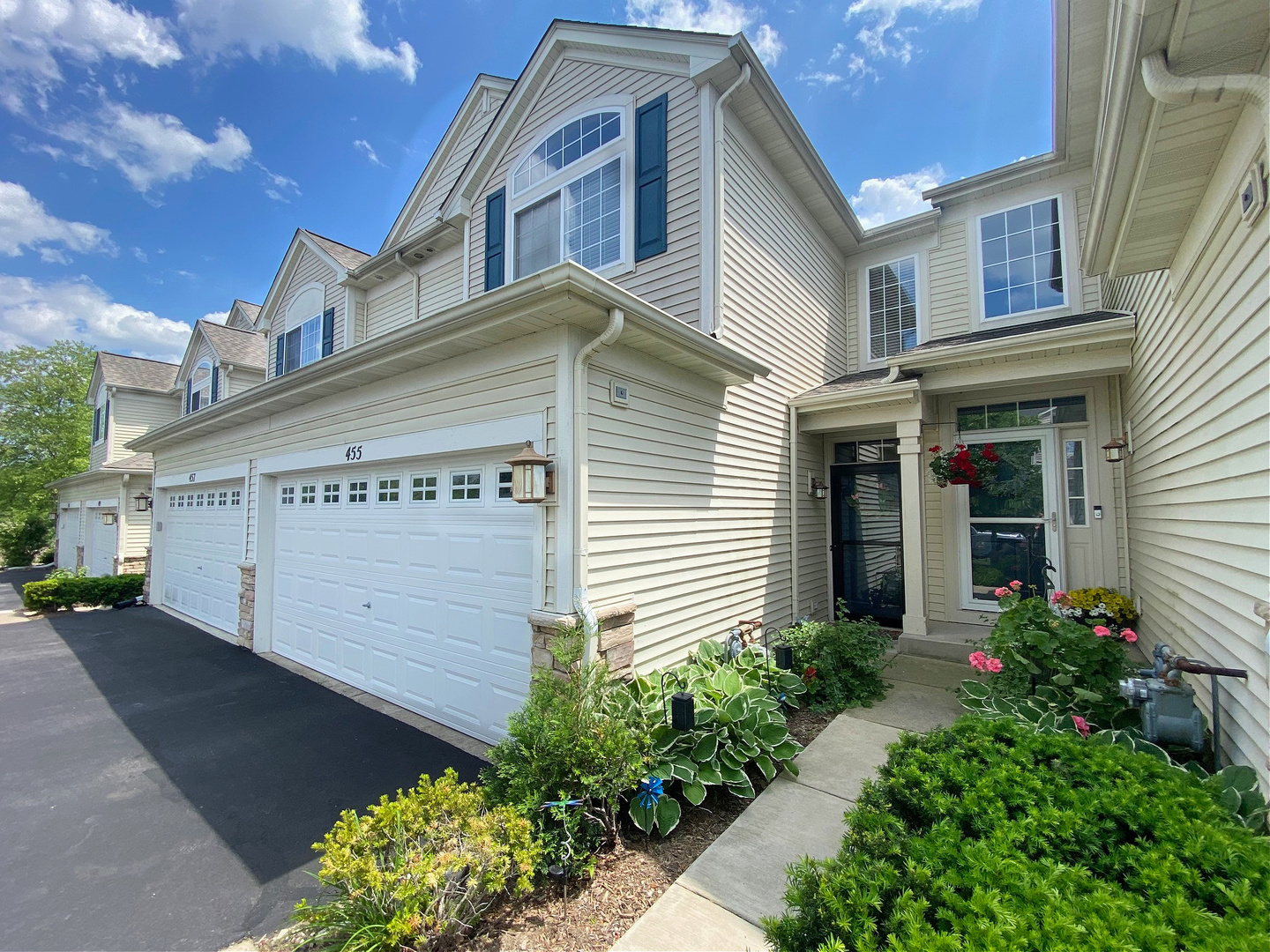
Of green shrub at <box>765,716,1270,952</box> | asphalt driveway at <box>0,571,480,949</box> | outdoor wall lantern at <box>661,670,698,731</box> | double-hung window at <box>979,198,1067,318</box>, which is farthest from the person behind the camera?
double-hung window at <box>979,198,1067,318</box>

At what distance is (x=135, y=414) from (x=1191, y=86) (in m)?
22.5

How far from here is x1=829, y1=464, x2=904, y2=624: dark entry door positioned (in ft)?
23.7

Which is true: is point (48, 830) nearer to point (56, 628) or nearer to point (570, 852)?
point (570, 852)

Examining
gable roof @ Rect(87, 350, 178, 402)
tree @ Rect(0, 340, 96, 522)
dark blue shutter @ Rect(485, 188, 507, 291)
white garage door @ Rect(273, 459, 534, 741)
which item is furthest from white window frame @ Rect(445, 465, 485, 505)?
tree @ Rect(0, 340, 96, 522)

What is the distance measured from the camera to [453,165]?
357 inches

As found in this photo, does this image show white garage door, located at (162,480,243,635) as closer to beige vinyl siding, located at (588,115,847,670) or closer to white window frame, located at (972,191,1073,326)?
beige vinyl siding, located at (588,115,847,670)

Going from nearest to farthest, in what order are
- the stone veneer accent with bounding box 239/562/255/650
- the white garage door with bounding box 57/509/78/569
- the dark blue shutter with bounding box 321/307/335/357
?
the stone veneer accent with bounding box 239/562/255/650 < the dark blue shutter with bounding box 321/307/335/357 < the white garage door with bounding box 57/509/78/569

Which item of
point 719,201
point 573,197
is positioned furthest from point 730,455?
point 573,197

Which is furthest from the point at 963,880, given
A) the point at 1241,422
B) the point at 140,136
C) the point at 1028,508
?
the point at 140,136

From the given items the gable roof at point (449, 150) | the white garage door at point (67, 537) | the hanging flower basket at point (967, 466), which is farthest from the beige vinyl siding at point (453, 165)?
the white garage door at point (67, 537)

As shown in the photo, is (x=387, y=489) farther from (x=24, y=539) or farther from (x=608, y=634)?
(x=24, y=539)

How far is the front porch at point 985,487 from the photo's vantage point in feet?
18.6

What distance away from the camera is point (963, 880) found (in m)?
1.67

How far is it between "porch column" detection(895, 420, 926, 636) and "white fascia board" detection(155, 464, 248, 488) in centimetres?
904
